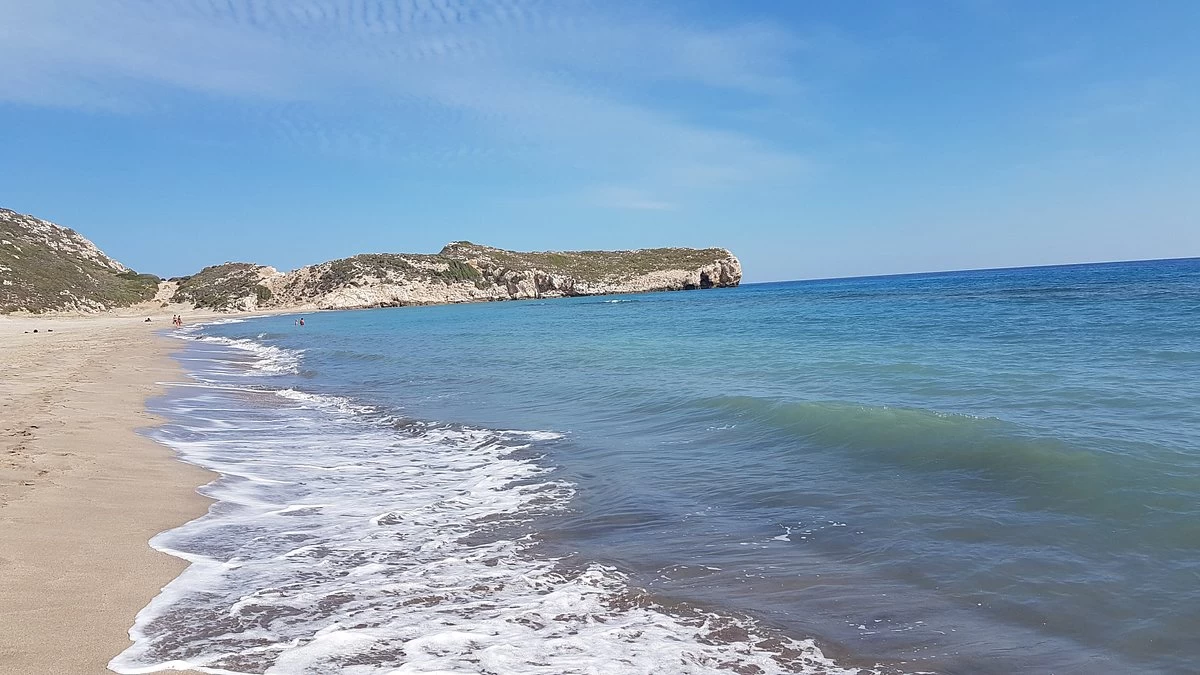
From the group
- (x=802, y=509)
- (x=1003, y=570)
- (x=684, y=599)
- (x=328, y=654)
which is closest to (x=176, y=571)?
(x=328, y=654)

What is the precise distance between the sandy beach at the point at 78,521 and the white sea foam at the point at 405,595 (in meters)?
0.21

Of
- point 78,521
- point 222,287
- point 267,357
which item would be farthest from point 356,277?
point 78,521

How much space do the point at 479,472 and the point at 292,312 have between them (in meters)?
88.7

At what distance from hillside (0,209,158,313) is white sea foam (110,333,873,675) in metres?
67.6

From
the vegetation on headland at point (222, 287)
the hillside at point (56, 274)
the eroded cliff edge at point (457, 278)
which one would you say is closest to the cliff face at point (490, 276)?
the eroded cliff edge at point (457, 278)

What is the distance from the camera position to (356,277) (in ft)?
329

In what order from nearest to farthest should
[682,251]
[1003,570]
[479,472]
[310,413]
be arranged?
[1003,570]
[479,472]
[310,413]
[682,251]

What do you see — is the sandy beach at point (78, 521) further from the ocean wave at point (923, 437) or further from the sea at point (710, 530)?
the ocean wave at point (923, 437)

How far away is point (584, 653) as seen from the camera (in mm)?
3818

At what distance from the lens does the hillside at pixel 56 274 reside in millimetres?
62375

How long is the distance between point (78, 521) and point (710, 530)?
5.27 m

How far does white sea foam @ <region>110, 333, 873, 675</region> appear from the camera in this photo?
146 inches

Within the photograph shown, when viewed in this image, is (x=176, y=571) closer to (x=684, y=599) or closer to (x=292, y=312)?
(x=684, y=599)

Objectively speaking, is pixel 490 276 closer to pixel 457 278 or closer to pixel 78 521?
pixel 457 278
